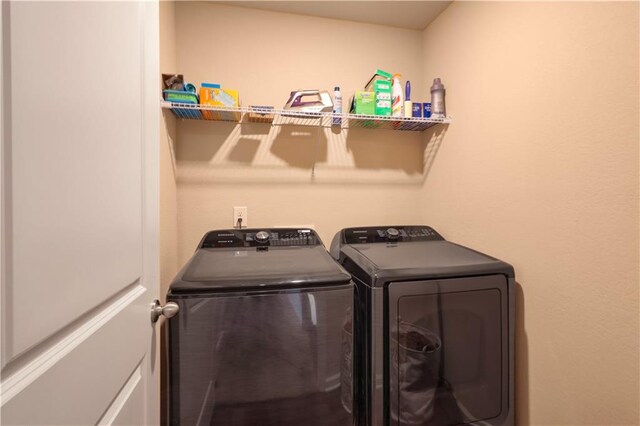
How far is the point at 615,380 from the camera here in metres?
0.91

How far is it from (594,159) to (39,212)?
4.85ft

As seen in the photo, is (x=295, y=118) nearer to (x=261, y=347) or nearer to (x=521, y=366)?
(x=261, y=347)

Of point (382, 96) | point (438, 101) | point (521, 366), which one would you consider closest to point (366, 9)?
point (382, 96)

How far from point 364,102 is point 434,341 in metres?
1.30

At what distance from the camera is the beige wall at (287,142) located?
1682 mm

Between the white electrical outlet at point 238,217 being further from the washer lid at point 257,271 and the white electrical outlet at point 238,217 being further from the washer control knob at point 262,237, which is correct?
the washer lid at point 257,271

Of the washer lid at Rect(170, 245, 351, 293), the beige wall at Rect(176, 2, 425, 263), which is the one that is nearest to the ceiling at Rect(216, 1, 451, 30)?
the beige wall at Rect(176, 2, 425, 263)

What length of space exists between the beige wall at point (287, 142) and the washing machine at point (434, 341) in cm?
74

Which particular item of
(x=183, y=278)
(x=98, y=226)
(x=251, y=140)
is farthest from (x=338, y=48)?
(x=98, y=226)

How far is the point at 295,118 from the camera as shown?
167 cm

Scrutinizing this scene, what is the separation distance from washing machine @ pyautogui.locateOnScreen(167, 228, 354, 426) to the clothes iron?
3.07 ft

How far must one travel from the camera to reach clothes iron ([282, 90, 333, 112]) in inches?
61.4

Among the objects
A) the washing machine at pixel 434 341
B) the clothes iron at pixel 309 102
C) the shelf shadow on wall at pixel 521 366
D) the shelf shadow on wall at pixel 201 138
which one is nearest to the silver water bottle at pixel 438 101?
the clothes iron at pixel 309 102

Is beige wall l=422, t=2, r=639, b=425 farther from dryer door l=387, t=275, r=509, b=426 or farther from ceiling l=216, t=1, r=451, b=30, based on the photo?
ceiling l=216, t=1, r=451, b=30
